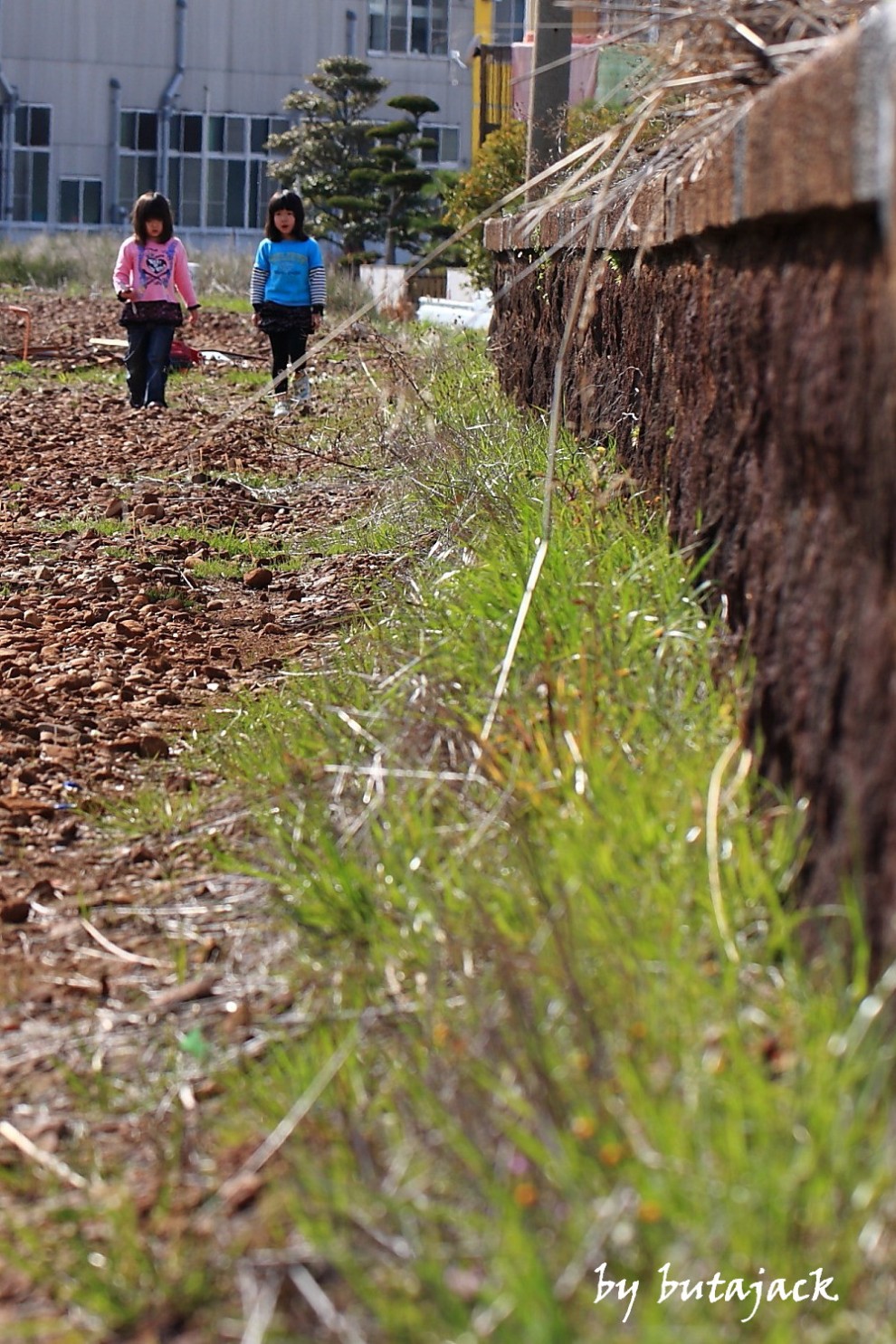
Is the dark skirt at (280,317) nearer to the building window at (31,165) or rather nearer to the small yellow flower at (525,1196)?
the small yellow flower at (525,1196)

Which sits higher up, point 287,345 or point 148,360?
point 287,345

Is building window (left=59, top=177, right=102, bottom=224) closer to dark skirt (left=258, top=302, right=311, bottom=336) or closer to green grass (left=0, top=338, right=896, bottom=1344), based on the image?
dark skirt (left=258, top=302, right=311, bottom=336)

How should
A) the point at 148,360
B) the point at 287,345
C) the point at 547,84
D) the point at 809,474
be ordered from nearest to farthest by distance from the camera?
the point at 809,474 → the point at 148,360 → the point at 547,84 → the point at 287,345

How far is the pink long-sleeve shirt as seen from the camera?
1131 cm

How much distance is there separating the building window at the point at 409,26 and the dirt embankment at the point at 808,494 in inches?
1410

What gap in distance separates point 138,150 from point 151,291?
27958mm

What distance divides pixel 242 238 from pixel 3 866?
36374 millimetres

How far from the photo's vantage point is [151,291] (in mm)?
11352

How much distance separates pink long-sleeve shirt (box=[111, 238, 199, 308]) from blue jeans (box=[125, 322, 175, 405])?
0.21 meters

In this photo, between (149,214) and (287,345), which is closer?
(149,214)

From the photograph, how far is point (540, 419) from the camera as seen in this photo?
6.08m

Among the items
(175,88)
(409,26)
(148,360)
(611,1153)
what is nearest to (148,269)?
(148,360)

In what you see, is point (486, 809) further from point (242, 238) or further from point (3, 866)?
point (242, 238)

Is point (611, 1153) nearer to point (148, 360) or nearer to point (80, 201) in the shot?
point (148, 360)
